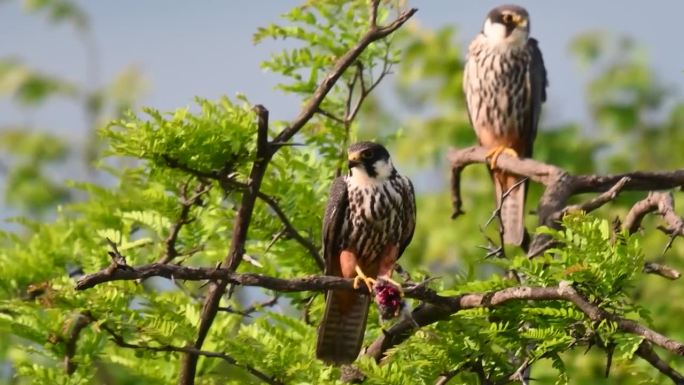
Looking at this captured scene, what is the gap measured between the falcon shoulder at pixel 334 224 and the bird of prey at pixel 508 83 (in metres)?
2.45

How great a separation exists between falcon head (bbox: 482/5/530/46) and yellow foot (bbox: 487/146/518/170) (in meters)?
0.66

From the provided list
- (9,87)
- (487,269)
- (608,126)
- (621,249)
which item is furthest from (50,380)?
(9,87)

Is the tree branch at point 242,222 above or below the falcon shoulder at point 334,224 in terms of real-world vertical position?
below

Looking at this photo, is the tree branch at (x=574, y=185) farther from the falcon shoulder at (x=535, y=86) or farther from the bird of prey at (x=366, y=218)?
the falcon shoulder at (x=535, y=86)

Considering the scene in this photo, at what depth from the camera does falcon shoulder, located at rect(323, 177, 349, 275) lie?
4.97m

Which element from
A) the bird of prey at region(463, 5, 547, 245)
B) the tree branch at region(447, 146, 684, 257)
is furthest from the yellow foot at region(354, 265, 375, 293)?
the bird of prey at region(463, 5, 547, 245)

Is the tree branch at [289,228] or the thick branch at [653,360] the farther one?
the tree branch at [289,228]

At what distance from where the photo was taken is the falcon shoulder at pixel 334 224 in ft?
16.3

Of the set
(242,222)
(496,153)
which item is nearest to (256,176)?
(242,222)

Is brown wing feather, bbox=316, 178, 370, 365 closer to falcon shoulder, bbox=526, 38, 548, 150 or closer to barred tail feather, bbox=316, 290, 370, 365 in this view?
barred tail feather, bbox=316, 290, 370, 365

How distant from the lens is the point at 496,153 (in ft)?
22.6

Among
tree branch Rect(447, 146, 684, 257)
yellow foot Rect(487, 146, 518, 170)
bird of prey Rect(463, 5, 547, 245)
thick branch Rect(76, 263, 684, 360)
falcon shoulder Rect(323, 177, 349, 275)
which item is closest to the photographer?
thick branch Rect(76, 263, 684, 360)

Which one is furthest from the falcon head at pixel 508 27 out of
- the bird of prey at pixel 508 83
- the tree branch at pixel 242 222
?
the tree branch at pixel 242 222

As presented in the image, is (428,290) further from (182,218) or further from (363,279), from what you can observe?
(182,218)
